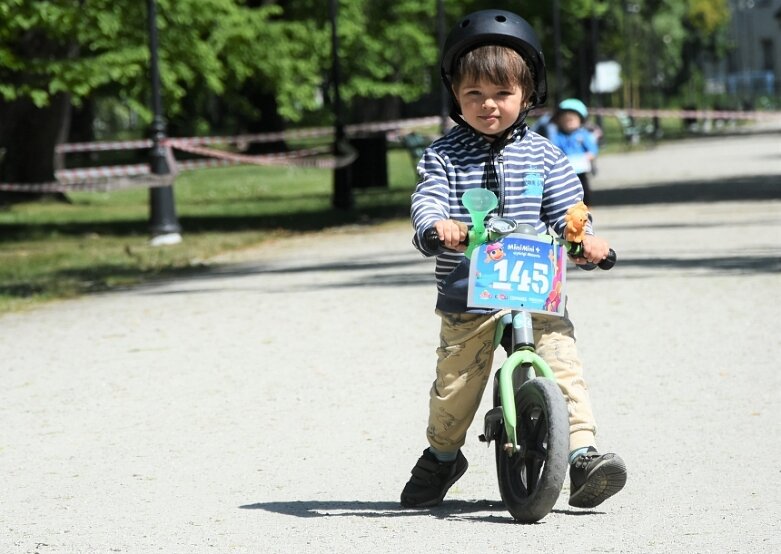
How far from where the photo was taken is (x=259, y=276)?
14.9 m

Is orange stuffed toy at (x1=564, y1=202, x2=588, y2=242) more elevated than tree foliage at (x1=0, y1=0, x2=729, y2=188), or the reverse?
tree foliage at (x1=0, y1=0, x2=729, y2=188)

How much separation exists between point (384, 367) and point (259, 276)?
5.85 metres

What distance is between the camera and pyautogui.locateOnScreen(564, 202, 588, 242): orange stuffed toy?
5.13m

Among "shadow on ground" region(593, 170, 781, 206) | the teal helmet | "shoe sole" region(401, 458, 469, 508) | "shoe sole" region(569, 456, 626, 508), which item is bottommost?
"shadow on ground" region(593, 170, 781, 206)

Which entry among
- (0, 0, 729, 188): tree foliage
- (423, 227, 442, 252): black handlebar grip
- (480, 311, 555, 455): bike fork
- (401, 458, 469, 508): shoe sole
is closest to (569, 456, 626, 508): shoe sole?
(480, 311, 555, 455): bike fork

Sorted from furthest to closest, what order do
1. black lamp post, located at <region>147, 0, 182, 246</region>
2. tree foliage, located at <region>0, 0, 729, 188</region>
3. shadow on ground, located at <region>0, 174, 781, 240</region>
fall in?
shadow on ground, located at <region>0, 174, 781, 240</region>
tree foliage, located at <region>0, 0, 729, 188</region>
black lamp post, located at <region>147, 0, 182, 246</region>

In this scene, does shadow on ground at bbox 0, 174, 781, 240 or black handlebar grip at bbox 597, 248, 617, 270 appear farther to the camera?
shadow on ground at bbox 0, 174, 781, 240

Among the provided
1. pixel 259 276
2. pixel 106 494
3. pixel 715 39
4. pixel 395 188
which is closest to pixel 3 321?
pixel 259 276

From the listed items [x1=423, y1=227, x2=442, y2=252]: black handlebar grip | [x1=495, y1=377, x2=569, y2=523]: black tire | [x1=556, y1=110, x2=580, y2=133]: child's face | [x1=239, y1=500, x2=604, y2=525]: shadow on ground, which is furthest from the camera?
[x1=556, y1=110, x2=580, y2=133]: child's face

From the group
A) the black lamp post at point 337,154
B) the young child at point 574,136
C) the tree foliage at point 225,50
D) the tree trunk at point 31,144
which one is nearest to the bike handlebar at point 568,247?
the young child at point 574,136

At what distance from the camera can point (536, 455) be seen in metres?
5.32

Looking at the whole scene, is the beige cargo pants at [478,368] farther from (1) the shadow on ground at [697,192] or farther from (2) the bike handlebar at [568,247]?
(1) the shadow on ground at [697,192]

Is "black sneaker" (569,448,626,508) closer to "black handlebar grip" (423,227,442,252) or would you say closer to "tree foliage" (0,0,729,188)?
"black handlebar grip" (423,227,442,252)

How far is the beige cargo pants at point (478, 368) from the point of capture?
5438 millimetres
